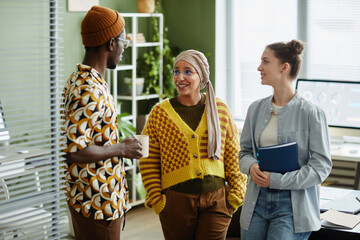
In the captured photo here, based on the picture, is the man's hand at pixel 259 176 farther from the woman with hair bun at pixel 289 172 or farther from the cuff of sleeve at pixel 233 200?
the cuff of sleeve at pixel 233 200

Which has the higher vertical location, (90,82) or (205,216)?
(90,82)

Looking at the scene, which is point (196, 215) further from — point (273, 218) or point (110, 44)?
point (110, 44)

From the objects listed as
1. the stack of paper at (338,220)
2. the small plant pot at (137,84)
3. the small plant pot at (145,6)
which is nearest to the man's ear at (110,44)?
the stack of paper at (338,220)

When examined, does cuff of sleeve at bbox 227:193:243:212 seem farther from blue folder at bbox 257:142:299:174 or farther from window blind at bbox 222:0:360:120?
window blind at bbox 222:0:360:120

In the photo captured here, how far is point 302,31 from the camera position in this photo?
15.5 feet

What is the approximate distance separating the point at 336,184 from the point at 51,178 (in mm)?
3003

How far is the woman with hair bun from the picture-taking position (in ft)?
7.16

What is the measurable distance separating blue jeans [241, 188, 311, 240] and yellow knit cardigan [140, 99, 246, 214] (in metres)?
0.25

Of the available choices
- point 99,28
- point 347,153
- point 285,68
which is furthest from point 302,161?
point 347,153

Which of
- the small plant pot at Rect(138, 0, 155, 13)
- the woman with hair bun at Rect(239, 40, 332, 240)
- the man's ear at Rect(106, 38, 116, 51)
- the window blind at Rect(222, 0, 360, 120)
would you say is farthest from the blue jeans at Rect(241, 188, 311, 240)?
the small plant pot at Rect(138, 0, 155, 13)

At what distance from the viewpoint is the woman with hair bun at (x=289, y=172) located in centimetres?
218

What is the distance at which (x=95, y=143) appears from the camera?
1992 millimetres

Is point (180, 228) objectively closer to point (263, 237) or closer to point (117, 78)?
point (263, 237)

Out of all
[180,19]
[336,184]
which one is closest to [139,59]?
[180,19]
